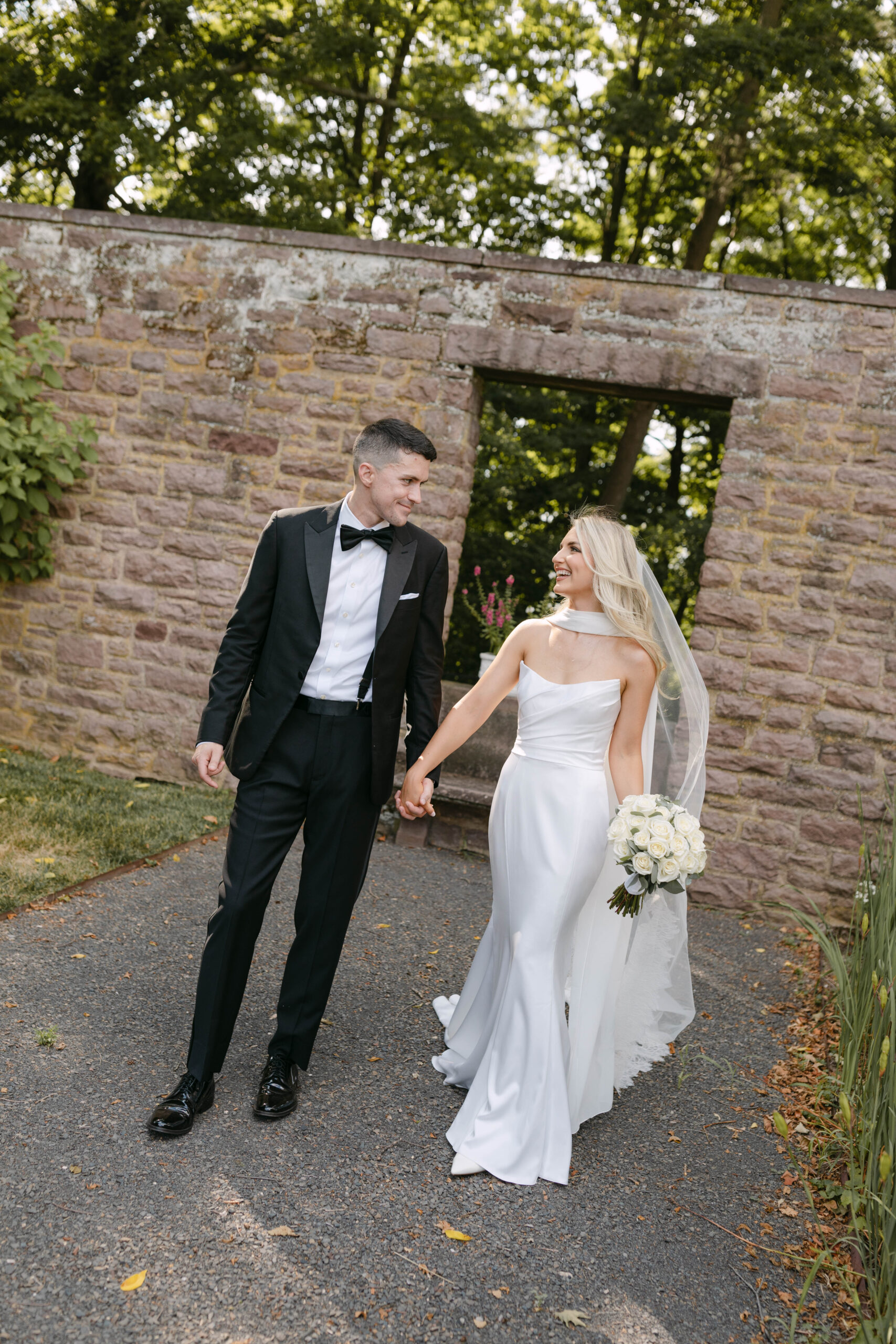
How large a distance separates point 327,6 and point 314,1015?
14.1 m

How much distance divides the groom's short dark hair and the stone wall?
3476 millimetres

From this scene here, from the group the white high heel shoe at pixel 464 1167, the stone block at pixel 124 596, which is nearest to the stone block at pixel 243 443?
the stone block at pixel 124 596

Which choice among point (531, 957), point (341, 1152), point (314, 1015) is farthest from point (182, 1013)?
A: point (531, 957)

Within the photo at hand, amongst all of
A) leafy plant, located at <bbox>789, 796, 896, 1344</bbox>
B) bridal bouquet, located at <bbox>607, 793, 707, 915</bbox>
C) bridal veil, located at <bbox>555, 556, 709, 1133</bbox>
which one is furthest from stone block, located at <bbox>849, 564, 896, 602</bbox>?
Result: bridal bouquet, located at <bbox>607, 793, 707, 915</bbox>

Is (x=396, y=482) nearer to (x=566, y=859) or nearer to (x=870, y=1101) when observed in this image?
(x=566, y=859)

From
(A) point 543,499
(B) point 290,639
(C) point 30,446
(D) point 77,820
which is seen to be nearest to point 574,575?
(B) point 290,639

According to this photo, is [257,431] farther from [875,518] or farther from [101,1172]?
[101,1172]

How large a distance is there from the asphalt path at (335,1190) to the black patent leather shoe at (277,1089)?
0.16 feet

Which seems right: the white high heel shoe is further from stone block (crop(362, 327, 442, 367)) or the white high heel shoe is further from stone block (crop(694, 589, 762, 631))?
stone block (crop(362, 327, 442, 367))

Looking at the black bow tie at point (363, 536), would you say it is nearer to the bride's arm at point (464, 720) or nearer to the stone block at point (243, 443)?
the bride's arm at point (464, 720)

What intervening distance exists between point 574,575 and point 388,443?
783 millimetres

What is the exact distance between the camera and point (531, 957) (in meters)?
3.21

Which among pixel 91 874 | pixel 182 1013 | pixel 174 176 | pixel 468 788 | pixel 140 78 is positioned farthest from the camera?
pixel 174 176

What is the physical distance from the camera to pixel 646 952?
144 inches
